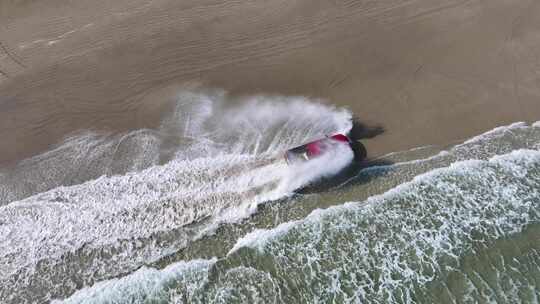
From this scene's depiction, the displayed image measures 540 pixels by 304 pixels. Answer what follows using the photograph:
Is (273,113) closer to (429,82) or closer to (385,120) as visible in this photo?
(385,120)

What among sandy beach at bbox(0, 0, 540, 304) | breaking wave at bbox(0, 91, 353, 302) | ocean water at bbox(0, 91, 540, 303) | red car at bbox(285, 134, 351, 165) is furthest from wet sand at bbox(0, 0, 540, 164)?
red car at bbox(285, 134, 351, 165)

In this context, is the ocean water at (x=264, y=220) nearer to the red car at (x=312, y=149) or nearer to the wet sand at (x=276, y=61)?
the red car at (x=312, y=149)

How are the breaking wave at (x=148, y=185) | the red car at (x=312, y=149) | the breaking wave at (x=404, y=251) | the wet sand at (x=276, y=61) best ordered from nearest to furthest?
the breaking wave at (x=404, y=251) → the breaking wave at (x=148, y=185) → the red car at (x=312, y=149) → the wet sand at (x=276, y=61)

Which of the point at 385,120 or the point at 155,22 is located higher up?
the point at 155,22

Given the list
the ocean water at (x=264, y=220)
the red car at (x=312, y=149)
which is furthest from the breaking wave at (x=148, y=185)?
the red car at (x=312, y=149)

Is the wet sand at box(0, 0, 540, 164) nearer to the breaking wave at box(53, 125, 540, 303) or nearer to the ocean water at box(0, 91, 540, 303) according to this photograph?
the ocean water at box(0, 91, 540, 303)

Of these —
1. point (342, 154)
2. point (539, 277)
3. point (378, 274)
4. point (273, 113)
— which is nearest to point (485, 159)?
point (539, 277)

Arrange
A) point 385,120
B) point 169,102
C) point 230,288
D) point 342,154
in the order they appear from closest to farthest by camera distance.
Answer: point 230,288 → point 342,154 → point 385,120 → point 169,102
